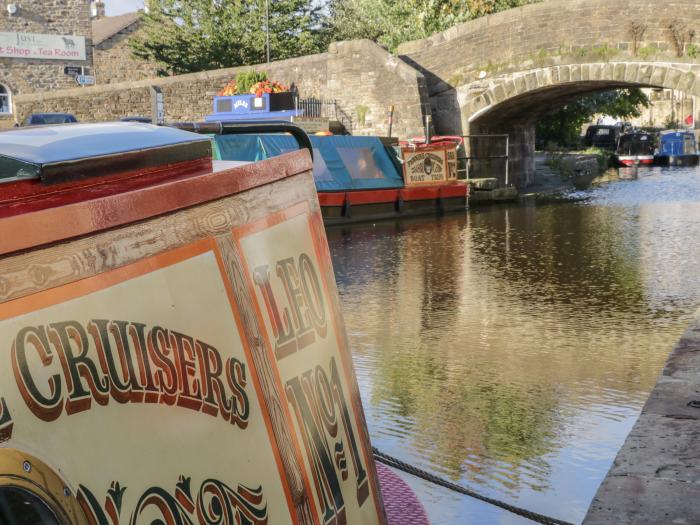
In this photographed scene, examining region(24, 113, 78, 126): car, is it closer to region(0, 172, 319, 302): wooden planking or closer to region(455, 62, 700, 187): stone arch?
region(455, 62, 700, 187): stone arch

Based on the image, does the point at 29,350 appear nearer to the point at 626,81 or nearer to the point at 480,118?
the point at 626,81

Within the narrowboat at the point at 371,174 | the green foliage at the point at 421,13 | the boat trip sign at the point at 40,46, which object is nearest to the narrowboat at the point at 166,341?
the narrowboat at the point at 371,174

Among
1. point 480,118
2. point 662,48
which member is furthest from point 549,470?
point 480,118

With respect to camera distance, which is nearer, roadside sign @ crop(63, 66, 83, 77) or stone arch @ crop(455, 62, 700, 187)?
stone arch @ crop(455, 62, 700, 187)

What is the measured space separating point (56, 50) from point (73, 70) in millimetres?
1219

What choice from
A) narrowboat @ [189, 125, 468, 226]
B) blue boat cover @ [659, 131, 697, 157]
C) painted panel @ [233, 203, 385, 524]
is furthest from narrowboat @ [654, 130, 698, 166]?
painted panel @ [233, 203, 385, 524]

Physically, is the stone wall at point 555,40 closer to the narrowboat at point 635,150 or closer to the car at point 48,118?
the car at point 48,118

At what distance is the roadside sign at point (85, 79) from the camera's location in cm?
3522

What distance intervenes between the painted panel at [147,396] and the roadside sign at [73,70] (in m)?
35.4

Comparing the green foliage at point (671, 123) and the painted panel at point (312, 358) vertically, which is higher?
the green foliage at point (671, 123)

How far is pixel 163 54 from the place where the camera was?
109 feet

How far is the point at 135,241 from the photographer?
195 cm

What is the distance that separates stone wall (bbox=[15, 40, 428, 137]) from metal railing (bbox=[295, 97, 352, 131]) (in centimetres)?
14

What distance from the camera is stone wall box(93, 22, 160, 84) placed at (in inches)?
1427
